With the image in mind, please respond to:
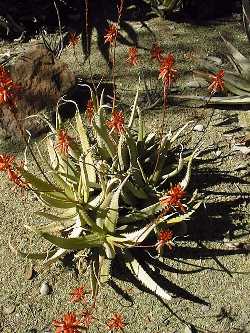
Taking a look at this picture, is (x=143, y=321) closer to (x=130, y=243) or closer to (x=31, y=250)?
(x=130, y=243)

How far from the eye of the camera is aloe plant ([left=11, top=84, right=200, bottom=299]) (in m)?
3.09

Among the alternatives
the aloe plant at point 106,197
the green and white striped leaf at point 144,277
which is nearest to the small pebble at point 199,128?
the aloe plant at point 106,197

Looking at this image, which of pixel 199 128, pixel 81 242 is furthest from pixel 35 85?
pixel 81 242

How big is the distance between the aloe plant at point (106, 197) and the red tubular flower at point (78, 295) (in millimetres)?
84

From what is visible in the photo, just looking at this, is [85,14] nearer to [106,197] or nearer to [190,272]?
[106,197]

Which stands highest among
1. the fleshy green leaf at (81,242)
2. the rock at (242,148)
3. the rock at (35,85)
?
the rock at (35,85)

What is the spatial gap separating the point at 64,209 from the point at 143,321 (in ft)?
2.65

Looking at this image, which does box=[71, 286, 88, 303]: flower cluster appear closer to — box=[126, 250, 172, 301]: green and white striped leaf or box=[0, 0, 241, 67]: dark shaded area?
box=[126, 250, 172, 301]: green and white striped leaf

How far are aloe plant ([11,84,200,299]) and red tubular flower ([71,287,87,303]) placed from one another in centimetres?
8

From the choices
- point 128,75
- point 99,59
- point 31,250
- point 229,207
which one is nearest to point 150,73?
point 128,75

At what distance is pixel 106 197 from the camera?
3.08 metres

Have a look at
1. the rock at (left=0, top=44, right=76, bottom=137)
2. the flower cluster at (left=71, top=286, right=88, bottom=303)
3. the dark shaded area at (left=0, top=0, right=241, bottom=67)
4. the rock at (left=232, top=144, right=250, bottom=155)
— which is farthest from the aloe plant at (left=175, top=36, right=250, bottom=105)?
the flower cluster at (left=71, top=286, right=88, bottom=303)

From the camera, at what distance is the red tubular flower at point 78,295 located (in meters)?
3.12

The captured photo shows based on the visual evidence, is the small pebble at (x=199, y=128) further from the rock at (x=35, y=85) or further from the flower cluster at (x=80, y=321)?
the flower cluster at (x=80, y=321)
